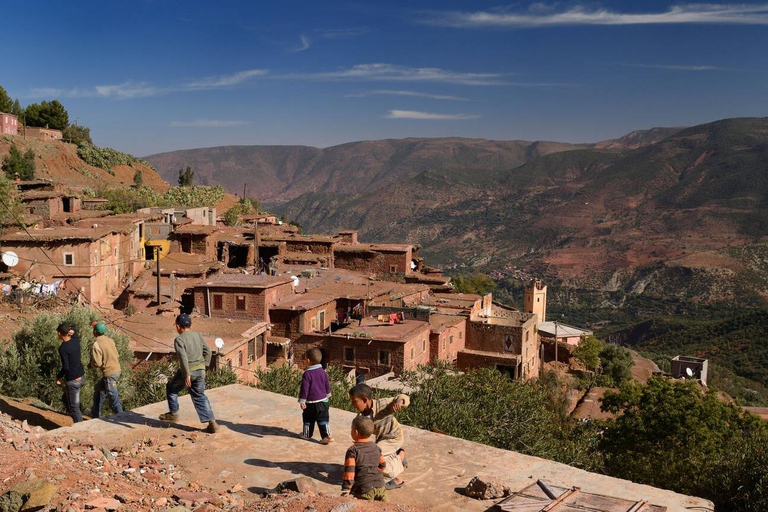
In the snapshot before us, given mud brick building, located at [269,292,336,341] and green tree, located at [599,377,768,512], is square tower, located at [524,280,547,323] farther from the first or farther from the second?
mud brick building, located at [269,292,336,341]

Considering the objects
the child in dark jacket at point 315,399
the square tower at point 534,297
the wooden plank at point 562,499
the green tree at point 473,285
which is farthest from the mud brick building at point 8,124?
the wooden plank at point 562,499

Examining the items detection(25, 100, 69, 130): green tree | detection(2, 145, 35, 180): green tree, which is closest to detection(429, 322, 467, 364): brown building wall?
detection(2, 145, 35, 180): green tree

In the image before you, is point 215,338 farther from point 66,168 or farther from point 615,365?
point 66,168

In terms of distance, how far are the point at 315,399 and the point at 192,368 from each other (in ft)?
4.72

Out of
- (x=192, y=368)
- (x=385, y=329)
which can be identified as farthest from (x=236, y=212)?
(x=192, y=368)

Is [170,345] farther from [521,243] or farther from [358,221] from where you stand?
[358,221]

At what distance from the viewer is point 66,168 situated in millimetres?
58125

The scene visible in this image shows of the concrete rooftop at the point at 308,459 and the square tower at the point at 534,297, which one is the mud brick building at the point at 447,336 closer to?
the concrete rooftop at the point at 308,459

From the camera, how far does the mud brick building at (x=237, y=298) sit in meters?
24.9

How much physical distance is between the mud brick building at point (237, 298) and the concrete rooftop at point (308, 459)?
15961mm

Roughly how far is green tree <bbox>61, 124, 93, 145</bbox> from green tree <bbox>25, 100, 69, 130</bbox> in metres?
0.74

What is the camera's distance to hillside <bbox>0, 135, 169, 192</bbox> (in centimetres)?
5320

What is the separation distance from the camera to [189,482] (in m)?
6.53

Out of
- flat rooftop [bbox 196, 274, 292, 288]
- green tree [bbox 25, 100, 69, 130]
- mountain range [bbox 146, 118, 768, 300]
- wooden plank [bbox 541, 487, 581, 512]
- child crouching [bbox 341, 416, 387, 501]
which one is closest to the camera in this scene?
wooden plank [bbox 541, 487, 581, 512]
